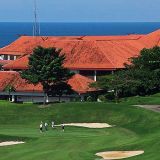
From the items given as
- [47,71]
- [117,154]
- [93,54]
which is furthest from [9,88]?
[117,154]

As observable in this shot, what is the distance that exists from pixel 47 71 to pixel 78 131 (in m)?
18.5

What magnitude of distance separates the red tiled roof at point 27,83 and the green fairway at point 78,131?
8493mm

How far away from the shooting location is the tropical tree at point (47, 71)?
75.2 meters

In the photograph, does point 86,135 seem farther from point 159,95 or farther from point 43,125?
point 159,95

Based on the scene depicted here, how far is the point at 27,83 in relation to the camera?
85000 mm

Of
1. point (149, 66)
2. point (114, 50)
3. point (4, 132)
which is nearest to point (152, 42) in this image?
point (114, 50)

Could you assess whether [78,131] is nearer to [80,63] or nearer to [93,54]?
[80,63]

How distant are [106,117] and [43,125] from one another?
21.6 ft

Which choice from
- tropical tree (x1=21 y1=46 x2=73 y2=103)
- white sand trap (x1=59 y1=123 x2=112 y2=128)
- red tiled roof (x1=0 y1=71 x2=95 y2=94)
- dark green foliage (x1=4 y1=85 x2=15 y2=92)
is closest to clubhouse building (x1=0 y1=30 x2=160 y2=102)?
red tiled roof (x1=0 y1=71 x2=95 y2=94)

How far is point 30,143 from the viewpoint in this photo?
162 feet

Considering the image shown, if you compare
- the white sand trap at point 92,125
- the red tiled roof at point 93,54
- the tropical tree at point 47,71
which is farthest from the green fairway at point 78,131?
the red tiled roof at point 93,54

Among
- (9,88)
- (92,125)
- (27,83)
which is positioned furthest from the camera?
(27,83)

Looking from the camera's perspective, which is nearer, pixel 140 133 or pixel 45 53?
pixel 140 133

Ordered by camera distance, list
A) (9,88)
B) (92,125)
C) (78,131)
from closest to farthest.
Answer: (78,131) < (92,125) < (9,88)
